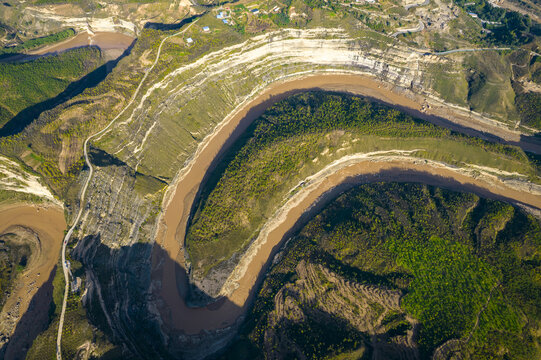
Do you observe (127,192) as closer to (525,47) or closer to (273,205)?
(273,205)

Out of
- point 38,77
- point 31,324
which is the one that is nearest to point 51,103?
point 38,77

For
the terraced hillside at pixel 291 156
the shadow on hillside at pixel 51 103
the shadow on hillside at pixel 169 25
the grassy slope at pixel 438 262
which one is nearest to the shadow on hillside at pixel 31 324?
the terraced hillside at pixel 291 156

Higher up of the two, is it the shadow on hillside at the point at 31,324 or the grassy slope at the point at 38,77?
the grassy slope at the point at 38,77

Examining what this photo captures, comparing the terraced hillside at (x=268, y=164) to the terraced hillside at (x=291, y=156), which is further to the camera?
the terraced hillside at (x=291, y=156)

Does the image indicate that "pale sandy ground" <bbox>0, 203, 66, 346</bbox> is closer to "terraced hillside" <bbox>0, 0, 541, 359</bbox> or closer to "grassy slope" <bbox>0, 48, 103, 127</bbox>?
"terraced hillside" <bbox>0, 0, 541, 359</bbox>

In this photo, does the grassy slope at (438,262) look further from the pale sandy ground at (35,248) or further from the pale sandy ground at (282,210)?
the pale sandy ground at (35,248)
